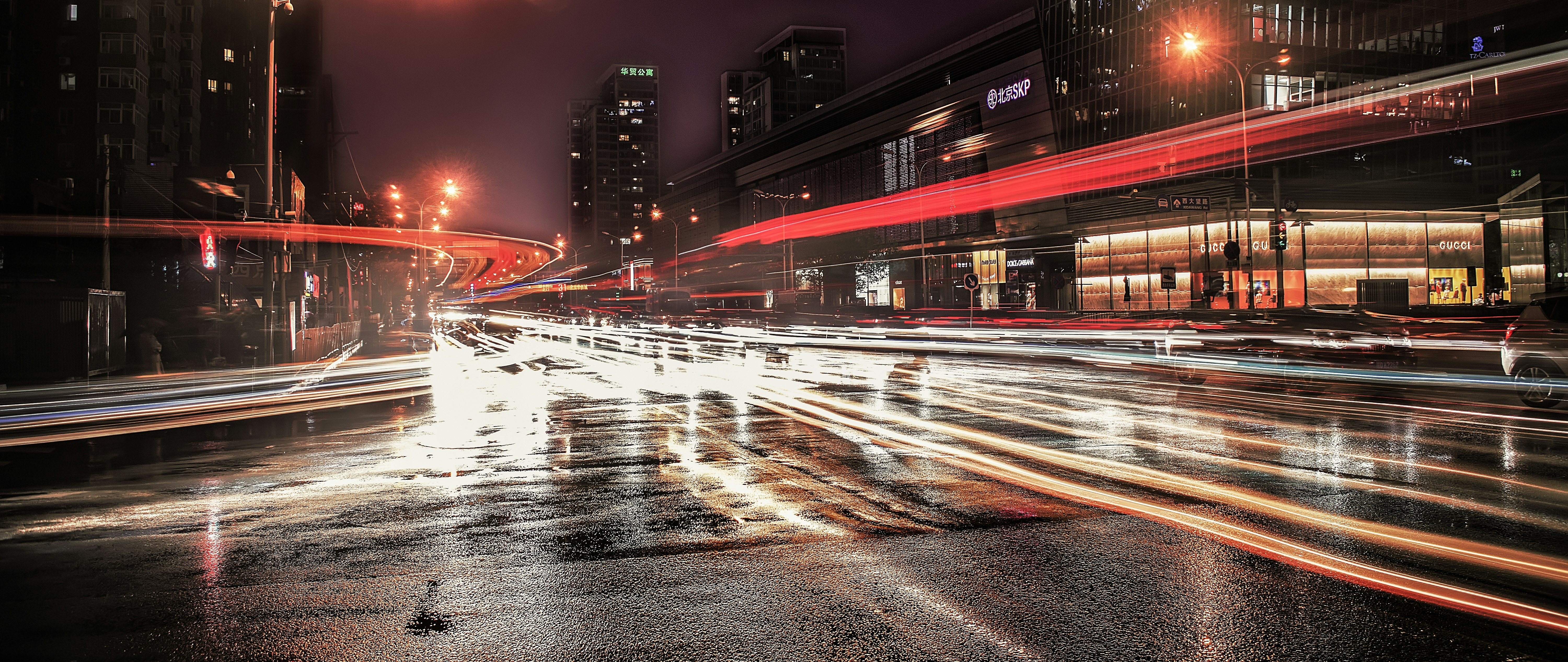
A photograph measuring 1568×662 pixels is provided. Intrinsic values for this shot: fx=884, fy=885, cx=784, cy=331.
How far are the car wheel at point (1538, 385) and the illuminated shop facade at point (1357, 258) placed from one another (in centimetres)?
3973

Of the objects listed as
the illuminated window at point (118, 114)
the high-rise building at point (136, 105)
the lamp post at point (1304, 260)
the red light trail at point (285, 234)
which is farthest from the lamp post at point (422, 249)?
the lamp post at point (1304, 260)

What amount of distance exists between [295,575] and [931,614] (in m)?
3.98

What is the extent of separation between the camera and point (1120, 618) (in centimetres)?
464

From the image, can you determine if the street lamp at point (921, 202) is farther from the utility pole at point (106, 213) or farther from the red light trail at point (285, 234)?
the utility pole at point (106, 213)

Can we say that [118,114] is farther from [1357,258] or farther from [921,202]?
[1357,258]

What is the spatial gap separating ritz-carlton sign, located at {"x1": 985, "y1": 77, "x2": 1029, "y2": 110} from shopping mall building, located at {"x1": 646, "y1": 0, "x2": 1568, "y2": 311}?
0.14 meters

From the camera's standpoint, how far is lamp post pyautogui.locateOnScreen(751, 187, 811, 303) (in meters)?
73.3

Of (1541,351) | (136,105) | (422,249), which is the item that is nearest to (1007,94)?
(422,249)

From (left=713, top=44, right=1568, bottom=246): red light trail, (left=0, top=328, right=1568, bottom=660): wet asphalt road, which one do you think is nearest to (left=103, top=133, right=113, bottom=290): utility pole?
(left=0, top=328, right=1568, bottom=660): wet asphalt road

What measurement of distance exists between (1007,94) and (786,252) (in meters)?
28.9

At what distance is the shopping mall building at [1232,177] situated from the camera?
179 feet

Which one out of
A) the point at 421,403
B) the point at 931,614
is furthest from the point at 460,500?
the point at 421,403

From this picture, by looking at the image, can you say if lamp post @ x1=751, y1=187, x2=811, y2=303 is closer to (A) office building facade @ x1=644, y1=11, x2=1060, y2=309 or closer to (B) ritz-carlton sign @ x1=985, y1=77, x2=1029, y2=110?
(A) office building facade @ x1=644, y1=11, x2=1060, y2=309

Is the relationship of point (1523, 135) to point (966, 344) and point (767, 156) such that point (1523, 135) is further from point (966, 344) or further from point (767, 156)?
point (767, 156)
